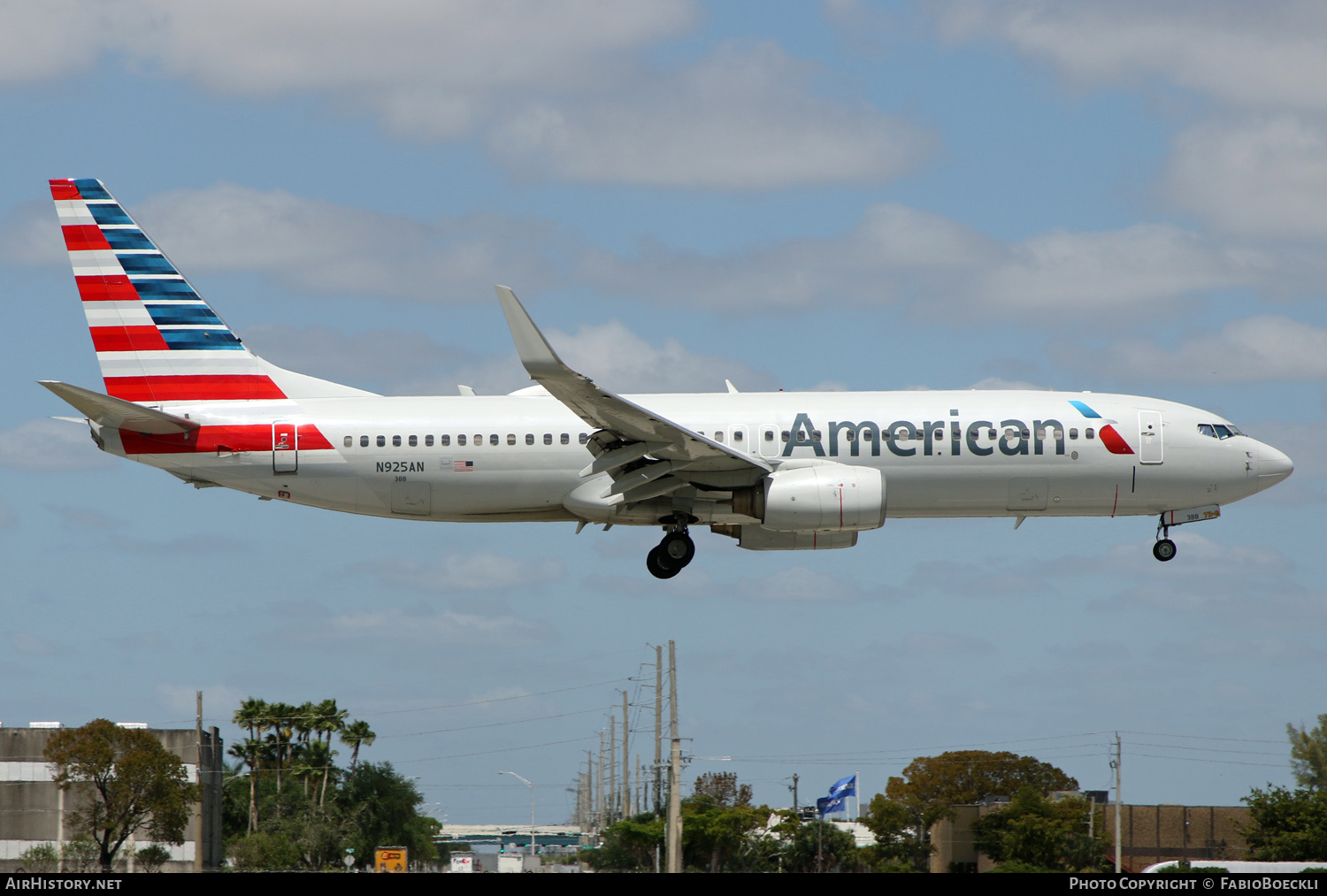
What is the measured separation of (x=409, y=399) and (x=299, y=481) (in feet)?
11.2

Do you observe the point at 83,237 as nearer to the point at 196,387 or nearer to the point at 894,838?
the point at 196,387

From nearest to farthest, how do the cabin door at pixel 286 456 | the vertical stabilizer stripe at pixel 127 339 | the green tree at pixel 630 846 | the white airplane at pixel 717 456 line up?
the white airplane at pixel 717 456, the cabin door at pixel 286 456, the vertical stabilizer stripe at pixel 127 339, the green tree at pixel 630 846

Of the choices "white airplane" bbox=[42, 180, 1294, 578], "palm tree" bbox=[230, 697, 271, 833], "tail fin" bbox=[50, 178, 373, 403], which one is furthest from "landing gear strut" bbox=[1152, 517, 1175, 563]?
"palm tree" bbox=[230, 697, 271, 833]

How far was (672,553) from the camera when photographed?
116 feet

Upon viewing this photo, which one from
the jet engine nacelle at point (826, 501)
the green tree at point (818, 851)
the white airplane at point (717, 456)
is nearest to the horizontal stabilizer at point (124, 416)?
the white airplane at point (717, 456)

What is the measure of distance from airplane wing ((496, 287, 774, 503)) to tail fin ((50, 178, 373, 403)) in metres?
7.41

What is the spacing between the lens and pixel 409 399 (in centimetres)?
3597

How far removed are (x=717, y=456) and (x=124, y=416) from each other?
14.5 metres

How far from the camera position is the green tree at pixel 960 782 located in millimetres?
80938

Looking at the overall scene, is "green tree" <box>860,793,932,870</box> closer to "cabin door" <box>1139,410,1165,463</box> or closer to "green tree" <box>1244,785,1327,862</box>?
"green tree" <box>1244,785,1327,862</box>

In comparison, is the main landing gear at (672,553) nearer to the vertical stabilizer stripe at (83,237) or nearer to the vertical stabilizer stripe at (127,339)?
the vertical stabilizer stripe at (127,339)

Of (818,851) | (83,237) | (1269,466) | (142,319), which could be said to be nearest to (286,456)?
(142,319)

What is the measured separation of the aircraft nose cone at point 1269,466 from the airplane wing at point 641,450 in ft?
42.5
